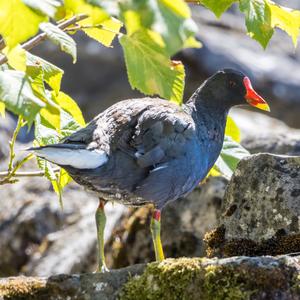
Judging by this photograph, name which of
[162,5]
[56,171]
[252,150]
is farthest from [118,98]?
[162,5]

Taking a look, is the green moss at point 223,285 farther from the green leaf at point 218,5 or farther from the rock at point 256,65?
the rock at point 256,65

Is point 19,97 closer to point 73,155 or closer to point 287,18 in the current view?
point 73,155

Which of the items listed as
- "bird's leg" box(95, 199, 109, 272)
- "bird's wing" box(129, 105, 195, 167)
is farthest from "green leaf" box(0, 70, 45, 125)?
"bird's leg" box(95, 199, 109, 272)

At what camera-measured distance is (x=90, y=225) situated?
7.84 metres

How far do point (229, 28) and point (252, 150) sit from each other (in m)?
9.23

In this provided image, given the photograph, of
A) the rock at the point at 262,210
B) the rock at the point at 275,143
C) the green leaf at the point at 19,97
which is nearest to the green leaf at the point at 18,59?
the green leaf at the point at 19,97

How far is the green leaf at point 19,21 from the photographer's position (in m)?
2.61

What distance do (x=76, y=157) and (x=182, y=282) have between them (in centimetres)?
106

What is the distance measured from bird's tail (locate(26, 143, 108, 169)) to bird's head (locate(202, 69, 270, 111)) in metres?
1.25

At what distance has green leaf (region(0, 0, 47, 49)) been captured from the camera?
103 inches

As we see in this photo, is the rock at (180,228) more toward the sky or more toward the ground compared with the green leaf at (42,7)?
more toward the ground

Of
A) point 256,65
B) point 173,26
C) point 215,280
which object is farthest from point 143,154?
point 256,65

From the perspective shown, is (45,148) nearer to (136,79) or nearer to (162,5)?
(136,79)

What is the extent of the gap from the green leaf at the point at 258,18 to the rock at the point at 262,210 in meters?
1.04
